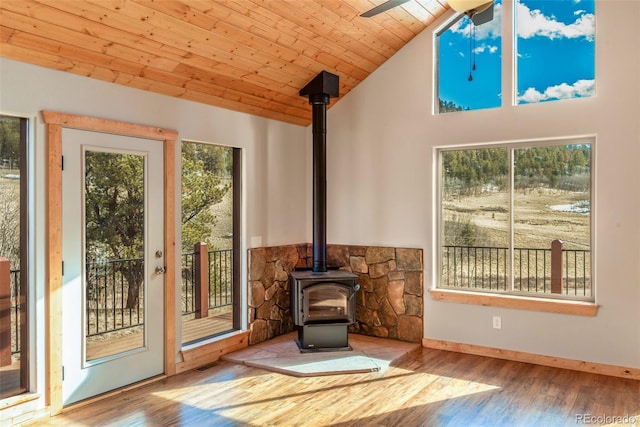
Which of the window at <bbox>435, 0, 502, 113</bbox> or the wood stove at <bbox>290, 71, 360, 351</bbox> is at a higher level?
the window at <bbox>435, 0, 502, 113</bbox>

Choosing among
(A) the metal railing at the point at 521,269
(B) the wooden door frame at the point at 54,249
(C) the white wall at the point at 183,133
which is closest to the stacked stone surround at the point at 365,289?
(C) the white wall at the point at 183,133

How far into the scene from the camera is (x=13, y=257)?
3.31 m

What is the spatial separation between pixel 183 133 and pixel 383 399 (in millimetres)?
2873

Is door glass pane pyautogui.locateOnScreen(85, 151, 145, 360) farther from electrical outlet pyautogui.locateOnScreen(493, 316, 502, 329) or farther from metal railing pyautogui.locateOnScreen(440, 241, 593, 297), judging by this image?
electrical outlet pyautogui.locateOnScreen(493, 316, 502, 329)

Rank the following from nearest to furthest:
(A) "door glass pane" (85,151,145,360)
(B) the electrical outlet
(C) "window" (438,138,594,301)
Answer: (A) "door glass pane" (85,151,145,360), (C) "window" (438,138,594,301), (B) the electrical outlet

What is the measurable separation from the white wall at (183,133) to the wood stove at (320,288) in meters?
0.61

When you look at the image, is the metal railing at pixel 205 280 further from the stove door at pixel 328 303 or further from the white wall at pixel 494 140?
the white wall at pixel 494 140

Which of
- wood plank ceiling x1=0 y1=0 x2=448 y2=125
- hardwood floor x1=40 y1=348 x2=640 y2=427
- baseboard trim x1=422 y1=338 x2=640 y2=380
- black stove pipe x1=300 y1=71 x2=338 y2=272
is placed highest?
wood plank ceiling x1=0 y1=0 x2=448 y2=125

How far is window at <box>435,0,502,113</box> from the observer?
4.81 m

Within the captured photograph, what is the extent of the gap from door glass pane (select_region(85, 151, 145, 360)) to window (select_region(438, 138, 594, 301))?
306cm

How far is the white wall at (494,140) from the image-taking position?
4.15 meters

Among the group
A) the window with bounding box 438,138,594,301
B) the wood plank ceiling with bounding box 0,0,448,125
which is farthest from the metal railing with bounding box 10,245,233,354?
the window with bounding box 438,138,594,301

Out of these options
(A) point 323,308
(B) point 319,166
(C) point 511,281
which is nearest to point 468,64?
(B) point 319,166

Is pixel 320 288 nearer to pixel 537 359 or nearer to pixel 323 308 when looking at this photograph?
pixel 323 308
